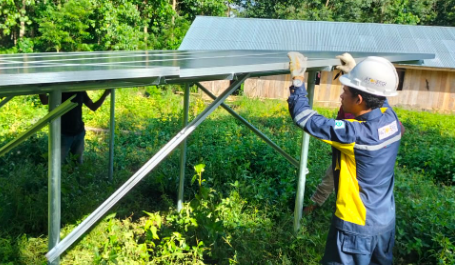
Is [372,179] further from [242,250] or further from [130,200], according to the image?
[130,200]

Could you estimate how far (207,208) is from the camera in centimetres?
471

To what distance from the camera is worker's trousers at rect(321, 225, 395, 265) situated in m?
2.88

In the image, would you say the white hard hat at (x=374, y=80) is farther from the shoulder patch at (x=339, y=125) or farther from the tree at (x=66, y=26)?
the tree at (x=66, y=26)

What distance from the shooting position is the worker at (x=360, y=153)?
2.76 metres

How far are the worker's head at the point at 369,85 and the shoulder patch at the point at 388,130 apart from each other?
16 cm

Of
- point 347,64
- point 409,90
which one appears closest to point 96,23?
point 409,90

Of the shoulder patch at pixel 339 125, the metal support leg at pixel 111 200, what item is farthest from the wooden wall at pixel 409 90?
the shoulder patch at pixel 339 125

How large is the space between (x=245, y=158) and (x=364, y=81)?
3.94m

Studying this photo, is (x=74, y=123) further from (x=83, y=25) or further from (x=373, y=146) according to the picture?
(x=83, y=25)

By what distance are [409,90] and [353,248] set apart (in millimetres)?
16610

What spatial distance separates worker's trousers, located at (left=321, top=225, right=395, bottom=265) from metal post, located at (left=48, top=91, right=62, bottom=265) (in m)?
1.84

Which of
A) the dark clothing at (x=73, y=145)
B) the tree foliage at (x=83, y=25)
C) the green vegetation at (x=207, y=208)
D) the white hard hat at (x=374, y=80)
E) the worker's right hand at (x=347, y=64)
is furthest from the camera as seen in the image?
the tree foliage at (x=83, y=25)

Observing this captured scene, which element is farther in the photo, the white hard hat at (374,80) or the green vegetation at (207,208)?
the green vegetation at (207,208)

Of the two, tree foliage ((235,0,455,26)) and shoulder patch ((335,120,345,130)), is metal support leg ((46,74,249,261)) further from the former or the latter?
tree foliage ((235,0,455,26))
